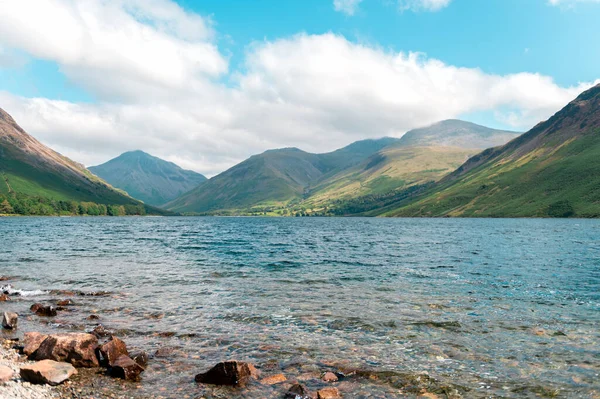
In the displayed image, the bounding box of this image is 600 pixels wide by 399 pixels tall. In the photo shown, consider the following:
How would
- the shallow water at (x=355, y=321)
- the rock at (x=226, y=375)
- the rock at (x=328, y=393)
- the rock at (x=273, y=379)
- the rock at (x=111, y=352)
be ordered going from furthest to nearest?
the rock at (x=111, y=352) → the shallow water at (x=355, y=321) → the rock at (x=273, y=379) → the rock at (x=226, y=375) → the rock at (x=328, y=393)

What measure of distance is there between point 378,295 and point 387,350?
12493 millimetres

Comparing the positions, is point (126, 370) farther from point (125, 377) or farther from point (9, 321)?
point (9, 321)

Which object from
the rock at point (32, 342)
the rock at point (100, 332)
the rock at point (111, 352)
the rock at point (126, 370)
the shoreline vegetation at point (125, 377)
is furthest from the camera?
the rock at point (100, 332)

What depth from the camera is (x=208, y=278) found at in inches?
1549

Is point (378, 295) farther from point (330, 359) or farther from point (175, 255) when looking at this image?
point (175, 255)

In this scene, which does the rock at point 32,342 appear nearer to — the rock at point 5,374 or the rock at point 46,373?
the rock at point 46,373

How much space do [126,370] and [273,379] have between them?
628 centimetres

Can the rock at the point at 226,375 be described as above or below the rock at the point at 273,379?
above

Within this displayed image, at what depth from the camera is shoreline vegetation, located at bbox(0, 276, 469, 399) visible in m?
14.1

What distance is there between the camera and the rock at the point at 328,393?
13.7m

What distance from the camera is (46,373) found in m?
14.8

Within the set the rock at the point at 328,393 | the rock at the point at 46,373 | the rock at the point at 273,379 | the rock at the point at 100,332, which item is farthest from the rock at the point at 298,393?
the rock at the point at 100,332

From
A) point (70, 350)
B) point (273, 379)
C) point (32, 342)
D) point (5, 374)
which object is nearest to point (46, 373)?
point (5, 374)

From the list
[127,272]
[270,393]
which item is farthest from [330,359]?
[127,272]
